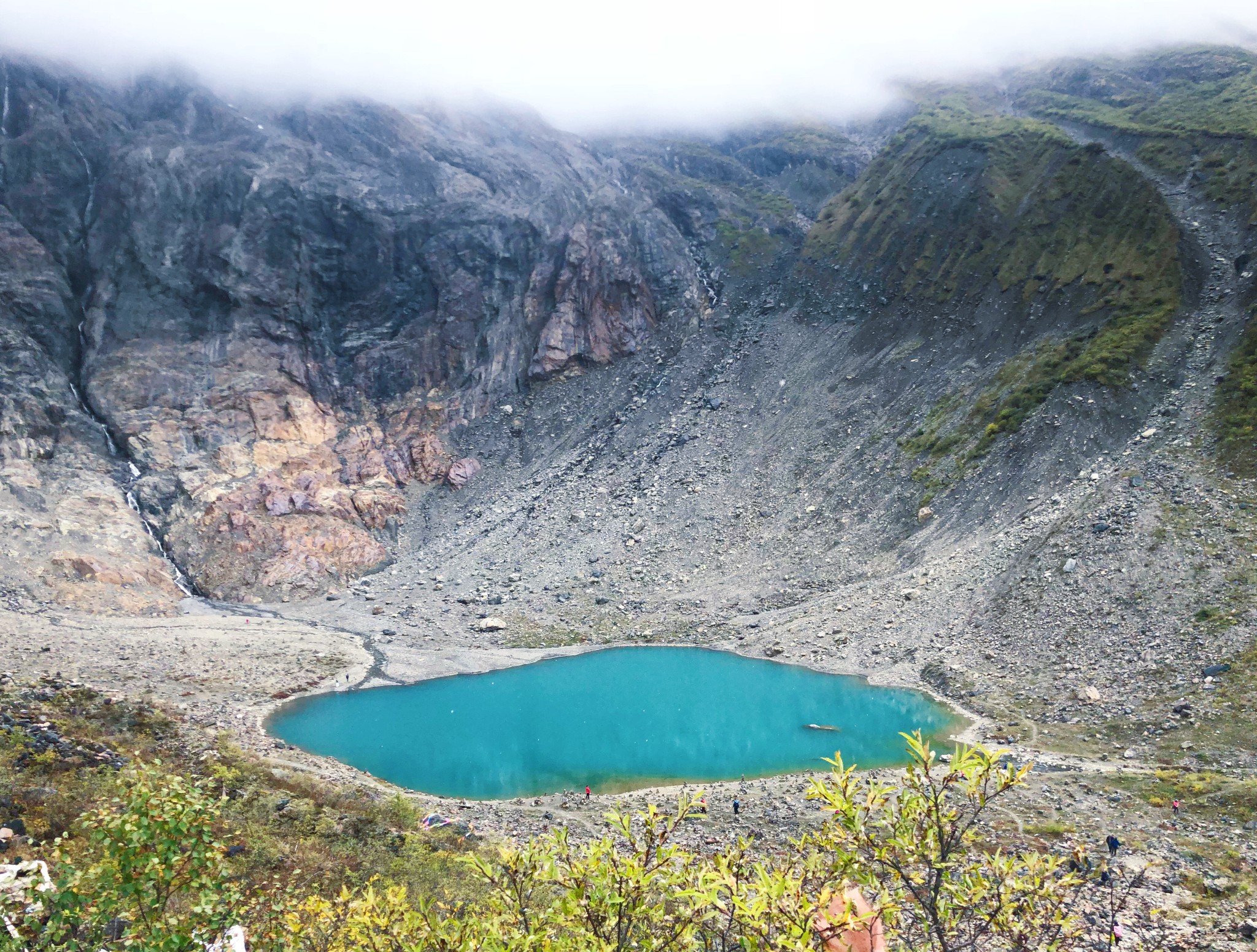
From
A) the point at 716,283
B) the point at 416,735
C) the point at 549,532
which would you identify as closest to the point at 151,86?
the point at 716,283

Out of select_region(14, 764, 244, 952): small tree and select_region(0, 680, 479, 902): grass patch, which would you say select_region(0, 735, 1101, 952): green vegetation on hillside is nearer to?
select_region(14, 764, 244, 952): small tree

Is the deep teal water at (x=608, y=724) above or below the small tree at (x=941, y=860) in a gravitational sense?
below

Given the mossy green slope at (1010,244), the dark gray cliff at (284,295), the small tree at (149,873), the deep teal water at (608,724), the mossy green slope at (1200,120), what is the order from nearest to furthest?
the small tree at (149,873), the deep teal water at (608,724), the mossy green slope at (1200,120), the mossy green slope at (1010,244), the dark gray cliff at (284,295)

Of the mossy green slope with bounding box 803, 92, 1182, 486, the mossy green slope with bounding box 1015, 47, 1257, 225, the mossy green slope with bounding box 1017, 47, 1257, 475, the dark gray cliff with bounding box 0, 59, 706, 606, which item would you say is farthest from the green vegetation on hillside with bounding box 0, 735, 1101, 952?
the mossy green slope with bounding box 1015, 47, 1257, 225

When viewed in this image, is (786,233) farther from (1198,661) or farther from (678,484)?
(1198,661)

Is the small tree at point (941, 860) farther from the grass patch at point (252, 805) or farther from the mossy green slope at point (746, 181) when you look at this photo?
the mossy green slope at point (746, 181)

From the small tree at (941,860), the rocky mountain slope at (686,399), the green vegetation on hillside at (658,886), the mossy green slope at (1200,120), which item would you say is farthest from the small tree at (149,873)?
the mossy green slope at (1200,120)

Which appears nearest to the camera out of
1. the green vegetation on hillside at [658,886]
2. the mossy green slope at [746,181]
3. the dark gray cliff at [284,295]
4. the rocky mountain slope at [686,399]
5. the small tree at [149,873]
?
the green vegetation on hillside at [658,886]
